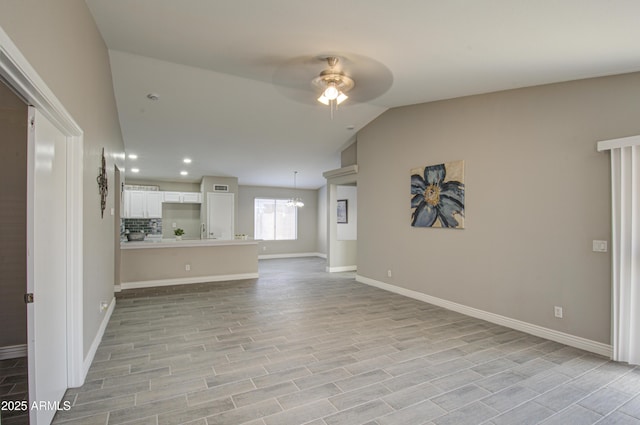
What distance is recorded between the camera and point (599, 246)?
314cm

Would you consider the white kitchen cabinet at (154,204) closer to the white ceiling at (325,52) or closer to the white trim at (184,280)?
the white ceiling at (325,52)

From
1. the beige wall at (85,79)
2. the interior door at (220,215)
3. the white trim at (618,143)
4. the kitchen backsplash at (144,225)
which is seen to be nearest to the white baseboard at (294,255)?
the interior door at (220,215)

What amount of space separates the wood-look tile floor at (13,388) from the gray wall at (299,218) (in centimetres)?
742

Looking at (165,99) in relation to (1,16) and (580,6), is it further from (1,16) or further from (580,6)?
(580,6)

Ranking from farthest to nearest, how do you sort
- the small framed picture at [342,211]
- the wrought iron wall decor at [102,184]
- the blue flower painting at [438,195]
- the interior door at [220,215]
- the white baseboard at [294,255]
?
the white baseboard at [294,255], the interior door at [220,215], the small framed picture at [342,211], the blue flower painting at [438,195], the wrought iron wall decor at [102,184]

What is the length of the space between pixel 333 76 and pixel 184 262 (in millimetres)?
4777

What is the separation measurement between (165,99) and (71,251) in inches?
124

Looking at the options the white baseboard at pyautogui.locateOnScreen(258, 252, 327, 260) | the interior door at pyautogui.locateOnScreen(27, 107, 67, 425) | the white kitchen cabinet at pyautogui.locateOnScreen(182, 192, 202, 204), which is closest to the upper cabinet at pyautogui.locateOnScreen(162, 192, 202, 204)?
the white kitchen cabinet at pyautogui.locateOnScreen(182, 192, 202, 204)

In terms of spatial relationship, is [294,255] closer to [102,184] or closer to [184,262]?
[184,262]

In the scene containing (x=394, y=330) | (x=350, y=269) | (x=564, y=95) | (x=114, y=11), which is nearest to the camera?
(x=114, y=11)

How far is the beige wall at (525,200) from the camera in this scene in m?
3.15

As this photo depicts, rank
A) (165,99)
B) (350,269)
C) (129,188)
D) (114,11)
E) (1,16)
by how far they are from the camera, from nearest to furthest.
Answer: (1,16), (114,11), (165,99), (350,269), (129,188)

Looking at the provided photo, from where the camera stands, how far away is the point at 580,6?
2.14 metres

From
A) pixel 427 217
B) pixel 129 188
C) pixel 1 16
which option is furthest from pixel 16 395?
pixel 129 188
